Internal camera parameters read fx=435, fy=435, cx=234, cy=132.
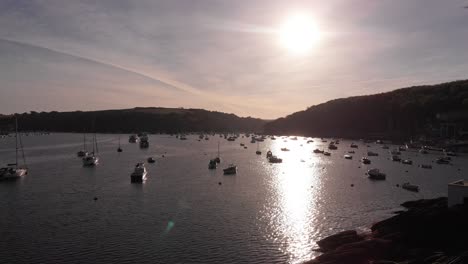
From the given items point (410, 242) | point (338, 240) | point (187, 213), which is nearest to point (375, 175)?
point (187, 213)

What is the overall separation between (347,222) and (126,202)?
119 ft

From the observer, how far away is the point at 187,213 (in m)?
64.1

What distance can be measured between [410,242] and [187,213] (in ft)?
108

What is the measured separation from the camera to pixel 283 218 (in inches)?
2482

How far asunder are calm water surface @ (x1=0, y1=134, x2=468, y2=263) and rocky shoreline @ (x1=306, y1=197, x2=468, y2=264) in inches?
173

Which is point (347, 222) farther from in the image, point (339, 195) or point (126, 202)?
point (126, 202)

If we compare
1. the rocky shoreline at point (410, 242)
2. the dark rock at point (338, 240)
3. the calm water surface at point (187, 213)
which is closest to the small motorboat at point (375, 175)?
the calm water surface at point (187, 213)

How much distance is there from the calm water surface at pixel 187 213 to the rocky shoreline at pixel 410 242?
14.4 ft

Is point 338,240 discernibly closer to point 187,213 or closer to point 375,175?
point 187,213

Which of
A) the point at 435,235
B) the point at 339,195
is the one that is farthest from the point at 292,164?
the point at 435,235

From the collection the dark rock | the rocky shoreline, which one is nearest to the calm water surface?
the dark rock

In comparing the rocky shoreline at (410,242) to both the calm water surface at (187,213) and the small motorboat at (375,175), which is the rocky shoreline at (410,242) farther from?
the small motorboat at (375,175)

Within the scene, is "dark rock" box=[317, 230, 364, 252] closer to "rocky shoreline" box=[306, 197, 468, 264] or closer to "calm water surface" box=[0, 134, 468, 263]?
"rocky shoreline" box=[306, 197, 468, 264]

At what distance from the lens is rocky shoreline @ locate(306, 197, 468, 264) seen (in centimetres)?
3750
